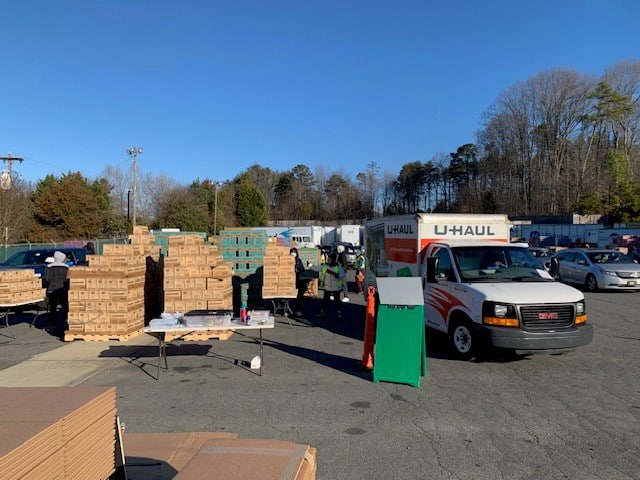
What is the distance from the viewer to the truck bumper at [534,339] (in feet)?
24.0

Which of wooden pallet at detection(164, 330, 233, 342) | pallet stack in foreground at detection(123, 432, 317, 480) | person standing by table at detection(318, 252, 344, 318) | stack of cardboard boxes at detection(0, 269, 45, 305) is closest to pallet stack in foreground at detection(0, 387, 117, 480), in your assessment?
pallet stack in foreground at detection(123, 432, 317, 480)

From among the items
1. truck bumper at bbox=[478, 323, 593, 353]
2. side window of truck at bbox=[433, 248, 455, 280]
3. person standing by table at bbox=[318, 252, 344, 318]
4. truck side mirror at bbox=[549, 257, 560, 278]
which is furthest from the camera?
person standing by table at bbox=[318, 252, 344, 318]

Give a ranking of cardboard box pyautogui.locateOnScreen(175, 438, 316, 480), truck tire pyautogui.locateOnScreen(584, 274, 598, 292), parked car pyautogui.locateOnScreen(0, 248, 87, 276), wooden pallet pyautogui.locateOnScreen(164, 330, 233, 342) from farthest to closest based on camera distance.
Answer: truck tire pyautogui.locateOnScreen(584, 274, 598, 292), parked car pyautogui.locateOnScreen(0, 248, 87, 276), wooden pallet pyautogui.locateOnScreen(164, 330, 233, 342), cardboard box pyautogui.locateOnScreen(175, 438, 316, 480)

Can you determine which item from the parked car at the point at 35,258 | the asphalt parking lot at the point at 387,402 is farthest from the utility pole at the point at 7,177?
the asphalt parking lot at the point at 387,402

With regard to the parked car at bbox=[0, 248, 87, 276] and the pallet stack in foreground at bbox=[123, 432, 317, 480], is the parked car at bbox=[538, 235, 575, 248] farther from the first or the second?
the pallet stack in foreground at bbox=[123, 432, 317, 480]

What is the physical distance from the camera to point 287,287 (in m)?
13.1

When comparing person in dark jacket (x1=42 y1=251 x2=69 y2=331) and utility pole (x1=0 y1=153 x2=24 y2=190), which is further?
utility pole (x1=0 y1=153 x2=24 y2=190)

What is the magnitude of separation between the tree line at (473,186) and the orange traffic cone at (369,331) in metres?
42.2

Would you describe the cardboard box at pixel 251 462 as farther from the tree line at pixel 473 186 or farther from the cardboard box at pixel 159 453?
the tree line at pixel 473 186

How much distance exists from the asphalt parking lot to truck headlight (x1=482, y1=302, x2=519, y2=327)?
0.82m

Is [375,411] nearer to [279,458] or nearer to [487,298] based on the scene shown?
[487,298]

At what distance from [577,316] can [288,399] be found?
4.71 m

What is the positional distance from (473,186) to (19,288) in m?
76.5

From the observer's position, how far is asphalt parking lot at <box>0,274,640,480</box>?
4660 mm
